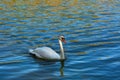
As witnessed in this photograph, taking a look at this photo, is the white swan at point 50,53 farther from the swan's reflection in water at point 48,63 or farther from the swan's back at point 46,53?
the swan's reflection in water at point 48,63

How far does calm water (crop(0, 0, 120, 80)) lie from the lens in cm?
1891

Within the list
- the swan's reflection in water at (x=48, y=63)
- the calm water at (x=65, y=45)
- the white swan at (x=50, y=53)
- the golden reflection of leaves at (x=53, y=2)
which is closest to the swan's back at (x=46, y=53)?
the white swan at (x=50, y=53)

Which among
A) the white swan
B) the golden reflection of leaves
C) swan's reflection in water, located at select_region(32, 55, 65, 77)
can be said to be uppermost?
the golden reflection of leaves

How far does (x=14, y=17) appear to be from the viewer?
132 feet

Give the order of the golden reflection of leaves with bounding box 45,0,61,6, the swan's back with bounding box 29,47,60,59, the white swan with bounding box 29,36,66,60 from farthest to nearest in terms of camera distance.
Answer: the golden reflection of leaves with bounding box 45,0,61,6 → the swan's back with bounding box 29,47,60,59 → the white swan with bounding box 29,36,66,60

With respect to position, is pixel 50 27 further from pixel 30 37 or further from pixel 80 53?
pixel 80 53

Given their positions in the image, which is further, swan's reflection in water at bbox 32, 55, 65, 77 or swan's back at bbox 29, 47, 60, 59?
swan's back at bbox 29, 47, 60, 59

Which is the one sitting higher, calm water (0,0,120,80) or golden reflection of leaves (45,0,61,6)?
golden reflection of leaves (45,0,61,6)

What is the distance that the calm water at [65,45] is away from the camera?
1891 cm

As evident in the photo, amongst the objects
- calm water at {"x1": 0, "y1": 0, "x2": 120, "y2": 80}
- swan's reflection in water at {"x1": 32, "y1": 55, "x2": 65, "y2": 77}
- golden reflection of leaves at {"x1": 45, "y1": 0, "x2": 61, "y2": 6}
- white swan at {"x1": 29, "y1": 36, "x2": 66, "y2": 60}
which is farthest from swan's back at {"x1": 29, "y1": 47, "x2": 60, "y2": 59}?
golden reflection of leaves at {"x1": 45, "y1": 0, "x2": 61, "y2": 6}

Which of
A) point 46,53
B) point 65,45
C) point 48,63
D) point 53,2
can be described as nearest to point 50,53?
point 46,53

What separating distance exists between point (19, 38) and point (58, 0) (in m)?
36.3

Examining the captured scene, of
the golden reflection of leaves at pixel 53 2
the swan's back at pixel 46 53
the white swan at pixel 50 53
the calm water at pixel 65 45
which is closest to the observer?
the calm water at pixel 65 45

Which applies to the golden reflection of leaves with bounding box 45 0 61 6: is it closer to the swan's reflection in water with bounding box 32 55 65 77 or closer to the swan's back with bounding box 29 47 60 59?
the swan's back with bounding box 29 47 60 59
